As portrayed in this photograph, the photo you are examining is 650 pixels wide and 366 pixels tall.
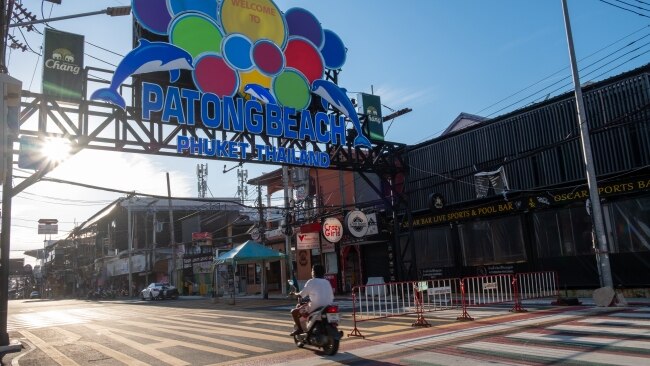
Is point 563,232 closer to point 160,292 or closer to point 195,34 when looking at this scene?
point 195,34

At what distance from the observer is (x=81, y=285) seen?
3344 inches

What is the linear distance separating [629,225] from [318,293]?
13961mm

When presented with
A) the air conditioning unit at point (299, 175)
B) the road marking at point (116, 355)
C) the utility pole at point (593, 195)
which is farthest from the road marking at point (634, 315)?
the air conditioning unit at point (299, 175)

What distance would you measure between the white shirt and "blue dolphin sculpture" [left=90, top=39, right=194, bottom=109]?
993cm

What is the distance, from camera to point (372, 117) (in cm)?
2342

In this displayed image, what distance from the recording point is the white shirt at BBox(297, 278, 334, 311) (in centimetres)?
958

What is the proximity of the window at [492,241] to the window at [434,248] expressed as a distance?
0.90 meters

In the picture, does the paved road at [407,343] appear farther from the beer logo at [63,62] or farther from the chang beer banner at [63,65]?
the beer logo at [63,62]

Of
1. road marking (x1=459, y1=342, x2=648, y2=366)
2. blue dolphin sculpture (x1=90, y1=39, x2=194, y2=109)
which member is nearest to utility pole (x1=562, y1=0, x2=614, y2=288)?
road marking (x1=459, y1=342, x2=648, y2=366)

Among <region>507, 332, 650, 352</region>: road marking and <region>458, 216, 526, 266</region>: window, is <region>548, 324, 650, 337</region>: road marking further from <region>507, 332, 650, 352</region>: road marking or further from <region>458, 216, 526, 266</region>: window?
Answer: <region>458, 216, 526, 266</region>: window

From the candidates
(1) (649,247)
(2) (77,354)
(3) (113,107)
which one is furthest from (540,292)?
(3) (113,107)

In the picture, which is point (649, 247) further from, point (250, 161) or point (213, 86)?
point (213, 86)

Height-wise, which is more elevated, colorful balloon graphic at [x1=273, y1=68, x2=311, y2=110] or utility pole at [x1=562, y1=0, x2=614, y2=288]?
colorful balloon graphic at [x1=273, y1=68, x2=311, y2=110]

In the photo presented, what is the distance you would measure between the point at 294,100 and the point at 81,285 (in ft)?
260
